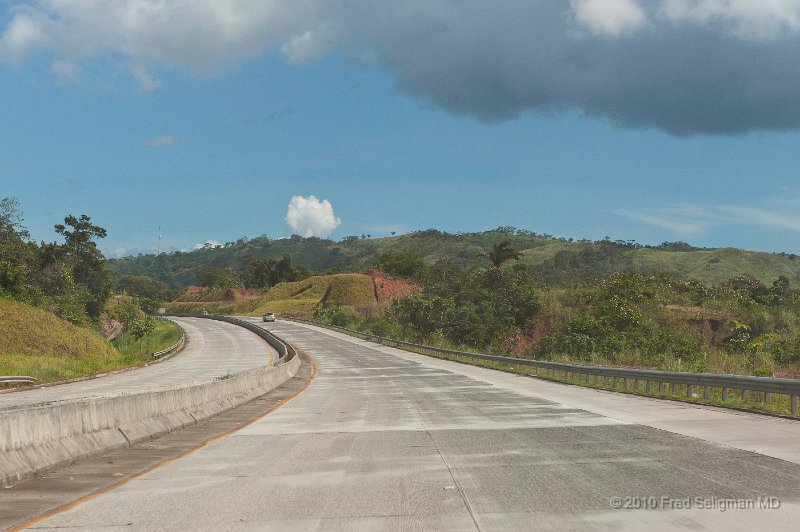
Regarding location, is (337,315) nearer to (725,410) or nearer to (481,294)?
(481,294)

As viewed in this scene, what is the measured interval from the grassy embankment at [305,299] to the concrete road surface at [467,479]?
408 feet

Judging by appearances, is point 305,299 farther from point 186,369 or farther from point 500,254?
point 186,369

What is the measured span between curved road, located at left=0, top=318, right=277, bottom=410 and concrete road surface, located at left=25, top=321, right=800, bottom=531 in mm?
10850

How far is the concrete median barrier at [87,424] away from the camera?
977cm

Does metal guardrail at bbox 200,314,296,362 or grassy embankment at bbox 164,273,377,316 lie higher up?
grassy embankment at bbox 164,273,377,316

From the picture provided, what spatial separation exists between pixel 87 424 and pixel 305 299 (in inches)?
6113

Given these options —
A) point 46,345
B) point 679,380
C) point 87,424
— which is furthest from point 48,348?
point 87,424

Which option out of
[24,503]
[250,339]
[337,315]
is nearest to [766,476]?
[24,503]

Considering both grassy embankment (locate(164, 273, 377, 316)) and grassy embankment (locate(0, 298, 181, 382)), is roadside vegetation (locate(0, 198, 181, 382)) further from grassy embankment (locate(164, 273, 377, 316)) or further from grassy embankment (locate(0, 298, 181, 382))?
grassy embankment (locate(164, 273, 377, 316))

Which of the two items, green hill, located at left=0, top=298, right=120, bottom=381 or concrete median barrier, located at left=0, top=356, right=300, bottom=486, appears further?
green hill, located at left=0, top=298, right=120, bottom=381

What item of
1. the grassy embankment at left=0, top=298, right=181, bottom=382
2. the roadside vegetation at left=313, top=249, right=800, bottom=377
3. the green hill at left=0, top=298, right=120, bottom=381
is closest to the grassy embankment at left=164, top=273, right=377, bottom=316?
the roadside vegetation at left=313, top=249, right=800, bottom=377

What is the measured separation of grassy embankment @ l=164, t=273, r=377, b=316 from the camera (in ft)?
502

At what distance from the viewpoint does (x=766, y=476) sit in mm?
9078

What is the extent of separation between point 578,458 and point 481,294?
68765 millimetres
